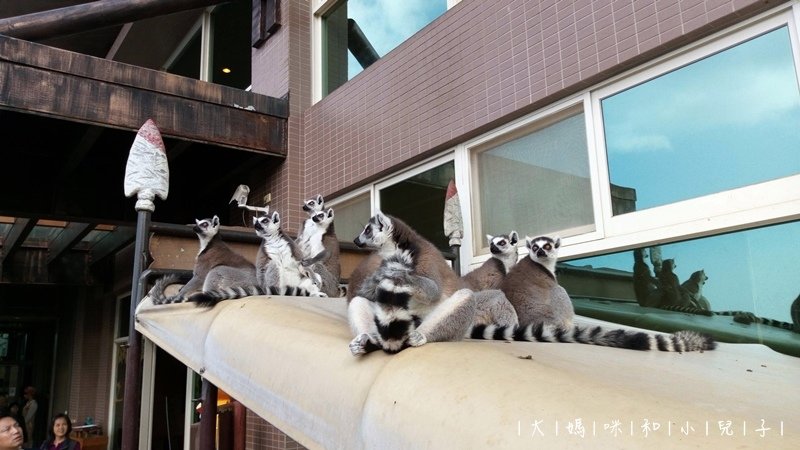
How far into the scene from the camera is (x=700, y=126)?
3637mm

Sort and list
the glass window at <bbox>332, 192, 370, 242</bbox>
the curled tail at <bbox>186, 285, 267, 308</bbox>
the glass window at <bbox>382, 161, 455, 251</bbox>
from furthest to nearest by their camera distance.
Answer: the glass window at <bbox>332, 192, 370, 242</bbox>
the glass window at <bbox>382, 161, 455, 251</bbox>
the curled tail at <bbox>186, 285, 267, 308</bbox>

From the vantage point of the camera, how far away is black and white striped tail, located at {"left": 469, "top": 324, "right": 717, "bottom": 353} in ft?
8.03

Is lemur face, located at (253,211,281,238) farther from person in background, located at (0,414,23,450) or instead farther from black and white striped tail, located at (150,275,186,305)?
person in background, located at (0,414,23,450)

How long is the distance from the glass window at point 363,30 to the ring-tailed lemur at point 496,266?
3126 mm

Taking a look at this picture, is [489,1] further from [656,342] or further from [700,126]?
[656,342]

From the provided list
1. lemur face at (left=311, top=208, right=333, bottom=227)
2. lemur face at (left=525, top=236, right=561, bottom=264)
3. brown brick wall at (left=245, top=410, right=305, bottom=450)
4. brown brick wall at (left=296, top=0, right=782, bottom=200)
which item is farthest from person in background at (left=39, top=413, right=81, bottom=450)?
lemur face at (left=525, top=236, right=561, bottom=264)

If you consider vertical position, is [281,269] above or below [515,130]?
below

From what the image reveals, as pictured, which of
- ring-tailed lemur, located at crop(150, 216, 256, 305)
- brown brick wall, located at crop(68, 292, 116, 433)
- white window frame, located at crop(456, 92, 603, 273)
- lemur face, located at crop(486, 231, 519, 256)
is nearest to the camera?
ring-tailed lemur, located at crop(150, 216, 256, 305)

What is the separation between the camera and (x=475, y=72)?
506cm

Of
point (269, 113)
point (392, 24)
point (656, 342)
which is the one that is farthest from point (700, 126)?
point (269, 113)

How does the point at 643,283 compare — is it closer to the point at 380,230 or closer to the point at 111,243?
the point at 380,230

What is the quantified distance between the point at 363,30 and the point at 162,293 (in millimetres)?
4773

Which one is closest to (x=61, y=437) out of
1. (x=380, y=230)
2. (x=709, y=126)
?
(x=380, y=230)

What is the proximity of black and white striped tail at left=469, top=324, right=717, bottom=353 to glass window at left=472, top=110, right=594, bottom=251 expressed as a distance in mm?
1659
